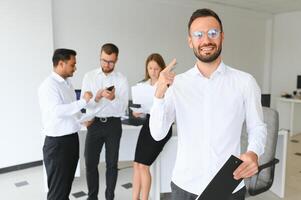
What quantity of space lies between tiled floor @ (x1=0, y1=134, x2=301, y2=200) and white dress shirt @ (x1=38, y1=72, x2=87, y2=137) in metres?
1.22

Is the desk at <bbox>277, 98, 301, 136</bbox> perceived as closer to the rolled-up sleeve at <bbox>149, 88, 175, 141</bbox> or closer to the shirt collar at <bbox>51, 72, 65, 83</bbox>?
the shirt collar at <bbox>51, 72, 65, 83</bbox>

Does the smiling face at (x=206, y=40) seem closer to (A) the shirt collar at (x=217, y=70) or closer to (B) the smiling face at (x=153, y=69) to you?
(A) the shirt collar at (x=217, y=70)

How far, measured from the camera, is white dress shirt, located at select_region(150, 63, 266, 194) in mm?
1257

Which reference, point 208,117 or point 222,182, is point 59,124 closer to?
point 208,117

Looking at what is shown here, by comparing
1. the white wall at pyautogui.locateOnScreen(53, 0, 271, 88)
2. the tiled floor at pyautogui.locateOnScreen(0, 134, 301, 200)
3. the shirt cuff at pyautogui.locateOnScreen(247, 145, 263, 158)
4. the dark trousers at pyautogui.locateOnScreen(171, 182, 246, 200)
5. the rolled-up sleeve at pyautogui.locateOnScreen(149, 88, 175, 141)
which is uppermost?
the white wall at pyautogui.locateOnScreen(53, 0, 271, 88)

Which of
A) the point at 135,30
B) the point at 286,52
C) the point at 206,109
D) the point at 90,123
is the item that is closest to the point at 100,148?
the point at 90,123

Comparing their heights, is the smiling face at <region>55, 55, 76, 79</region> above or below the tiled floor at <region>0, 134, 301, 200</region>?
above

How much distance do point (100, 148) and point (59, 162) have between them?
0.54 m

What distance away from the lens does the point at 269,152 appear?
7.22ft

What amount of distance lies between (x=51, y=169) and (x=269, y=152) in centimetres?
173

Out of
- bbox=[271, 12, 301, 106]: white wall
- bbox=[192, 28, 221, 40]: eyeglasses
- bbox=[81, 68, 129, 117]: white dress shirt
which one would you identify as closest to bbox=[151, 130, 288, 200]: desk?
bbox=[81, 68, 129, 117]: white dress shirt

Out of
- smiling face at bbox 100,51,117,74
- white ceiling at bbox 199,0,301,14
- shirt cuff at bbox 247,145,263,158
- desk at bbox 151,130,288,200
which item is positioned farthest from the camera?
white ceiling at bbox 199,0,301,14

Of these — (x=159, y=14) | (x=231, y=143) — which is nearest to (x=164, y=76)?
(x=231, y=143)

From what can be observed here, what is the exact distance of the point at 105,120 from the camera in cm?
272
